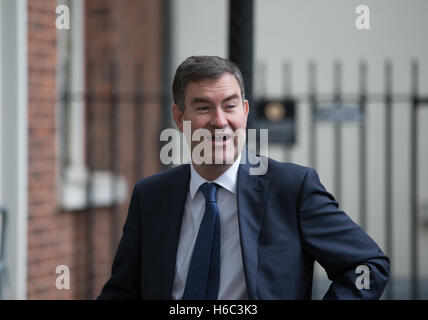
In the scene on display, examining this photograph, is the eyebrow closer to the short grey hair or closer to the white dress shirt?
the short grey hair

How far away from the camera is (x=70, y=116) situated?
6.59 meters

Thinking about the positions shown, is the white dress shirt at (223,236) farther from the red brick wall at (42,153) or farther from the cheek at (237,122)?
the red brick wall at (42,153)

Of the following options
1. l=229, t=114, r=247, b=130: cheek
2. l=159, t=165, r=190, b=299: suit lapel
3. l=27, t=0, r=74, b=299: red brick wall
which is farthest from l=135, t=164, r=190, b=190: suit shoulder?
l=27, t=0, r=74, b=299: red brick wall

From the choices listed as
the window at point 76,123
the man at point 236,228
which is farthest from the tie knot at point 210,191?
the window at point 76,123

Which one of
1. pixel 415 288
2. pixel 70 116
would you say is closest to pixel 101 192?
pixel 70 116

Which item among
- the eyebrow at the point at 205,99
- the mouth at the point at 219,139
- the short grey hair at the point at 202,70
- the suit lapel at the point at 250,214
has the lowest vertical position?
the suit lapel at the point at 250,214

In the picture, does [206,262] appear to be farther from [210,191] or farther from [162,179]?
[162,179]

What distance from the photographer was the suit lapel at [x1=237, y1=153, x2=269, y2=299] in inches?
73.3

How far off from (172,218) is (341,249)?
55 cm

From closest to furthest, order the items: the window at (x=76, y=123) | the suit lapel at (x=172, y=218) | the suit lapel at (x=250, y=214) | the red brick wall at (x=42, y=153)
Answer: the suit lapel at (x=250, y=214) < the suit lapel at (x=172, y=218) < the red brick wall at (x=42, y=153) < the window at (x=76, y=123)

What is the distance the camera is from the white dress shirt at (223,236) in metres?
1.92

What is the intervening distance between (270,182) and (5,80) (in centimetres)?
347

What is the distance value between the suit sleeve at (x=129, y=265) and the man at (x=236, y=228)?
9 centimetres

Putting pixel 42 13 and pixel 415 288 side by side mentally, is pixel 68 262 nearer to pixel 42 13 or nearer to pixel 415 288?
pixel 42 13
